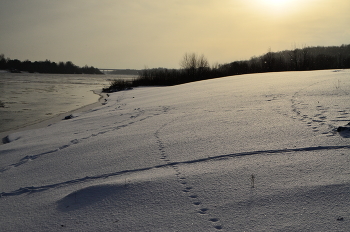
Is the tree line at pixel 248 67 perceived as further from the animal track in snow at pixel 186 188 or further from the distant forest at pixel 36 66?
the distant forest at pixel 36 66

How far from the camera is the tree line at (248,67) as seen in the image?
86.8 ft

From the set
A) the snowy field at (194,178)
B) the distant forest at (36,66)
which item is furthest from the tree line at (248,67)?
the distant forest at (36,66)

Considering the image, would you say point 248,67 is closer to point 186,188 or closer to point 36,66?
point 186,188

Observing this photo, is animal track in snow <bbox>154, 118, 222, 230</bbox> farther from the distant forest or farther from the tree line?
the distant forest

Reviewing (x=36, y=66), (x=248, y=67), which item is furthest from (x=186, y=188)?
(x=36, y=66)

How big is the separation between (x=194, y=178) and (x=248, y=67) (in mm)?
27741

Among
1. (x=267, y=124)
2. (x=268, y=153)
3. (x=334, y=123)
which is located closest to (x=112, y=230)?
(x=268, y=153)

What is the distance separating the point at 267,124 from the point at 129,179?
284 cm

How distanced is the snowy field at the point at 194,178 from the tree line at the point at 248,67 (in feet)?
75.8

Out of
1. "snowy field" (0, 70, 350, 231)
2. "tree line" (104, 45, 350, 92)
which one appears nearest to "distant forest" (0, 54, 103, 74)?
"tree line" (104, 45, 350, 92)

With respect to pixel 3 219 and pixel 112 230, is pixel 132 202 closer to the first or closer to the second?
pixel 112 230

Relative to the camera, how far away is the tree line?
26.5m

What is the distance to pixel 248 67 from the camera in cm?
2902

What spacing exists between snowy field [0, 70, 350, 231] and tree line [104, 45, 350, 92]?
23.1 m
